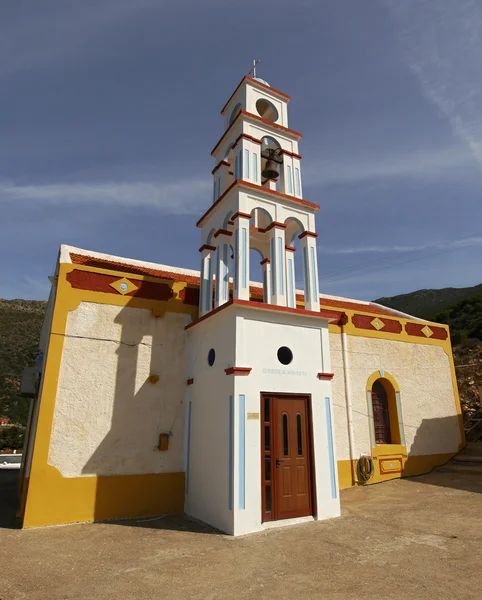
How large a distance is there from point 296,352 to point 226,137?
635 cm

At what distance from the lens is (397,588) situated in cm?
461

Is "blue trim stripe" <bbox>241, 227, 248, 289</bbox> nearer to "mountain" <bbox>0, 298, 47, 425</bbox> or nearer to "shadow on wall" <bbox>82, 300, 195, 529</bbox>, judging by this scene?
"shadow on wall" <bbox>82, 300, 195, 529</bbox>

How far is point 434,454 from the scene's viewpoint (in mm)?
13195

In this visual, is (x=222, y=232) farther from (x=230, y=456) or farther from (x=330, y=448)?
(x=330, y=448)

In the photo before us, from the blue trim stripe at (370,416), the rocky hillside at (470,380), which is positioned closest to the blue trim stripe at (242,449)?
the blue trim stripe at (370,416)

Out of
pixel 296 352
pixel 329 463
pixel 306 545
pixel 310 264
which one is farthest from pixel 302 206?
pixel 306 545

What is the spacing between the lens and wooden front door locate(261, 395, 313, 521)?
7652 millimetres

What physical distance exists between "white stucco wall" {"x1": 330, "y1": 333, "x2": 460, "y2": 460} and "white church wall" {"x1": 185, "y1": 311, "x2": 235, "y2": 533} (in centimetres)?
455

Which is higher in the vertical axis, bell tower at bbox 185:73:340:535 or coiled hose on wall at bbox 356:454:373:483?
bell tower at bbox 185:73:340:535

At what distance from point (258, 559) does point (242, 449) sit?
1.95 m

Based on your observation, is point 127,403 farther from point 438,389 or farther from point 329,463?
point 438,389

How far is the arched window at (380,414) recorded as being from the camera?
1258 cm

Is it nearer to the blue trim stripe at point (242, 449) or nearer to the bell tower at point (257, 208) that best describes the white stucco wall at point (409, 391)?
the bell tower at point (257, 208)

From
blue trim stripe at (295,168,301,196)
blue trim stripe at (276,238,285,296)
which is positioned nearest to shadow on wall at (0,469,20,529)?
blue trim stripe at (276,238,285,296)
